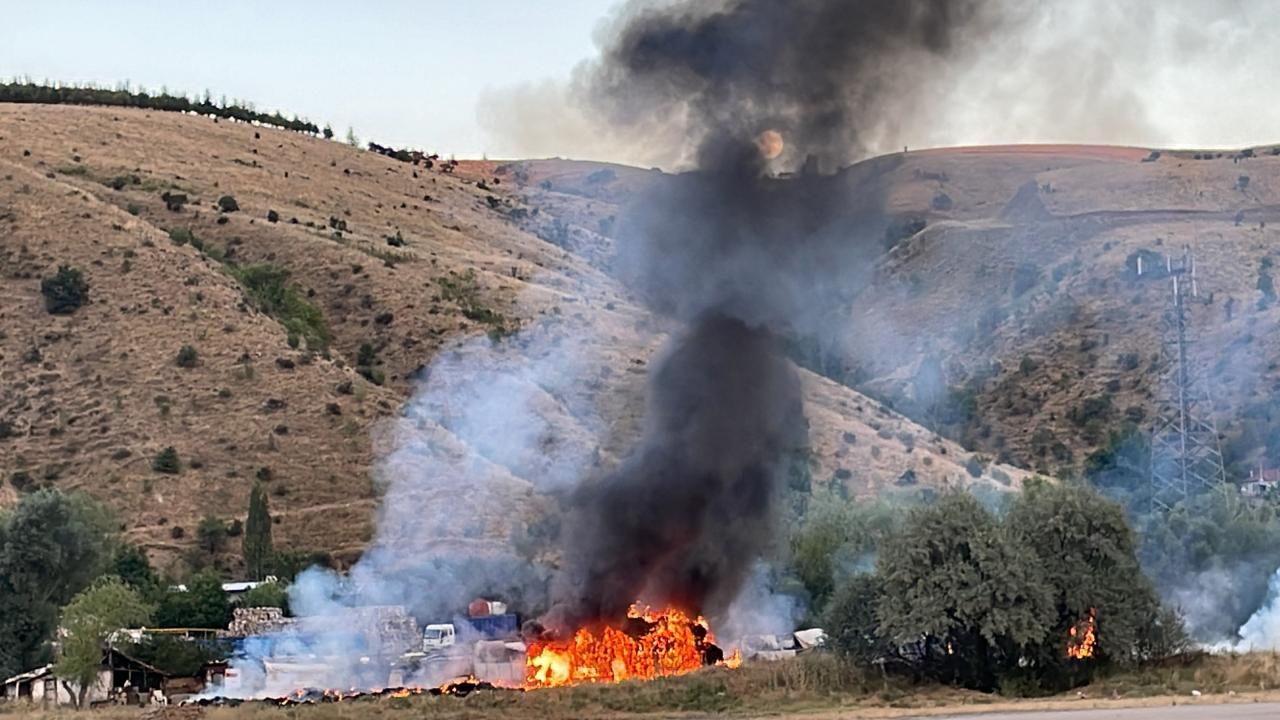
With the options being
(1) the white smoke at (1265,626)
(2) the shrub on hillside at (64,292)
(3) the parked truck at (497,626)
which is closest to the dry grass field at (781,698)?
(3) the parked truck at (497,626)

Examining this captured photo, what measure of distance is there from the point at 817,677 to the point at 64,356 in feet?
194

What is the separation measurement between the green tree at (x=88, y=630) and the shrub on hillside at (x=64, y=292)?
44298 millimetres

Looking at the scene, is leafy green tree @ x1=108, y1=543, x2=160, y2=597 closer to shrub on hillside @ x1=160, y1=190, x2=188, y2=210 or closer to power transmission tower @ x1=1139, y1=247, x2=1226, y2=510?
power transmission tower @ x1=1139, y1=247, x2=1226, y2=510

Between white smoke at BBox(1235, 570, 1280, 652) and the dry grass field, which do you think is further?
white smoke at BBox(1235, 570, 1280, 652)

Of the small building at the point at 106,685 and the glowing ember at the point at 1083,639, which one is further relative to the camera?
the small building at the point at 106,685

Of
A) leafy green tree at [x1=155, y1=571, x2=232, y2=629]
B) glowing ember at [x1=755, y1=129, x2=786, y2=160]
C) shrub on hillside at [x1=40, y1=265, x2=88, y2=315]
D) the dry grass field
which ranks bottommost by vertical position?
the dry grass field

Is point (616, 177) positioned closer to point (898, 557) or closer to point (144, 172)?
point (144, 172)

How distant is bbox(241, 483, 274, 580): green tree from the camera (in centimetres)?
7850

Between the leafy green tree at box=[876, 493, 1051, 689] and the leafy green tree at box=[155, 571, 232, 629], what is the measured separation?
28486 millimetres

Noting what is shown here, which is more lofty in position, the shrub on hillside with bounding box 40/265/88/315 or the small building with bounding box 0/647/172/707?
the shrub on hillside with bounding box 40/265/88/315

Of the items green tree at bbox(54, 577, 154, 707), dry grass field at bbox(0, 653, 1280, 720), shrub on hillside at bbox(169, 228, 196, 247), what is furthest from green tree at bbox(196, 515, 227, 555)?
shrub on hillside at bbox(169, 228, 196, 247)

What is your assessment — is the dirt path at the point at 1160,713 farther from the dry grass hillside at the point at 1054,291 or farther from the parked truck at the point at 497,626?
the dry grass hillside at the point at 1054,291

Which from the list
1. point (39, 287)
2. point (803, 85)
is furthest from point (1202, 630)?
point (39, 287)

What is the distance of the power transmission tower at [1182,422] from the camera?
80812mm
